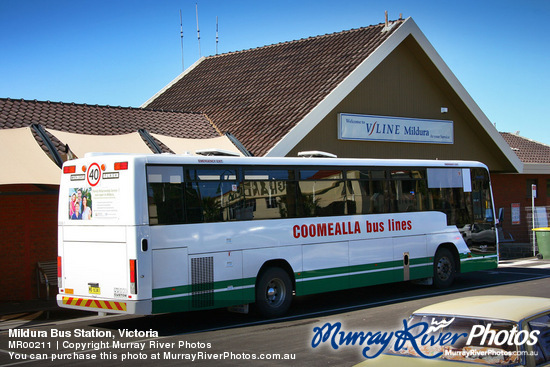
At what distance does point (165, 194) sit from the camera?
11.6 meters

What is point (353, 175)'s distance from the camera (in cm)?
1509

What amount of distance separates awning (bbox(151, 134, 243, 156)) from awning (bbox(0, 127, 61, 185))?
13.4 feet

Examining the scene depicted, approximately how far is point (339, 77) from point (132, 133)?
7.75 m

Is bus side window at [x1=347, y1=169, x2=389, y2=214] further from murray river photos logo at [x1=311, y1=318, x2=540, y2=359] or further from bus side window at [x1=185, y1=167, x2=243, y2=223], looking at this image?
murray river photos logo at [x1=311, y1=318, x2=540, y2=359]

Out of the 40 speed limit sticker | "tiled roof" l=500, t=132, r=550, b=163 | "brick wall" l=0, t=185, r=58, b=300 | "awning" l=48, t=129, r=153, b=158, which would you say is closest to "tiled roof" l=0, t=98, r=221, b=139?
"awning" l=48, t=129, r=153, b=158

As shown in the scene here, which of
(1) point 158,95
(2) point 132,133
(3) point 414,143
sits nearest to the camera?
(2) point 132,133

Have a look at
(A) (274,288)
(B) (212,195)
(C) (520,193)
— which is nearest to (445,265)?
(A) (274,288)

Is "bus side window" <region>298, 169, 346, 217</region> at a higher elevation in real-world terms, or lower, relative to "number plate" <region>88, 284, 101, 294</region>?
higher

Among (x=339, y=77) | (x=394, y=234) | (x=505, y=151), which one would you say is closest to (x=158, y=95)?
(x=339, y=77)

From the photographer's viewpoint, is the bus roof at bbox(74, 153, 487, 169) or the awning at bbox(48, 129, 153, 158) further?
the awning at bbox(48, 129, 153, 158)

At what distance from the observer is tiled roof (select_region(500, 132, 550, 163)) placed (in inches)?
1382

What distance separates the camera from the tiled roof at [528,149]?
35100 millimetres

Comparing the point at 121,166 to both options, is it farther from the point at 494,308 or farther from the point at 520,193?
the point at 520,193

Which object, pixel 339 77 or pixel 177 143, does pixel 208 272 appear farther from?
pixel 339 77
